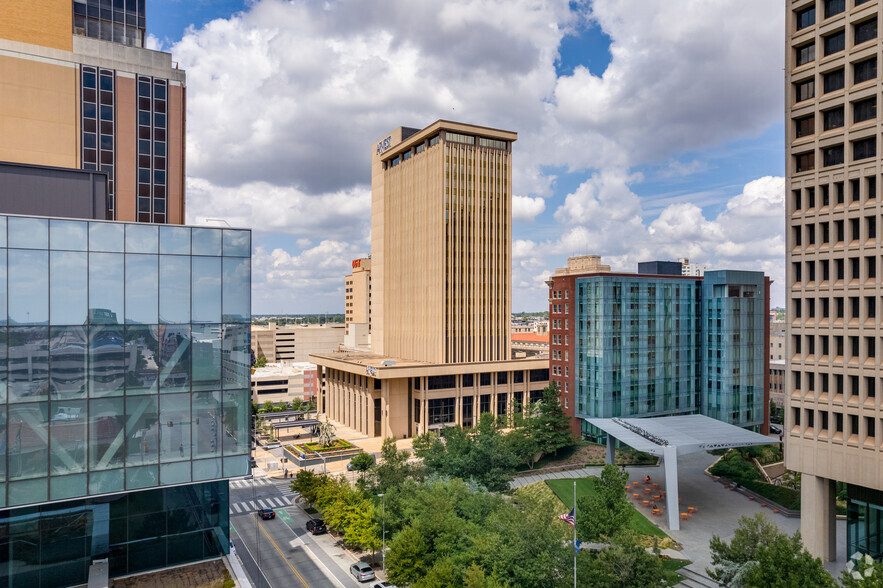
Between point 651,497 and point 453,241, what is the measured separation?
186 feet

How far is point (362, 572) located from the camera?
5109 centimetres

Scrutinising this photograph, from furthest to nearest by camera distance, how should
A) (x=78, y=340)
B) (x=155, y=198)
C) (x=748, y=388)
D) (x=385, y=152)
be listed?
(x=385, y=152) < (x=748, y=388) < (x=155, y=198) < (x=78, y=340)

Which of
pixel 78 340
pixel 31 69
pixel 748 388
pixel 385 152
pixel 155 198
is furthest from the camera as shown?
pixel 385 152

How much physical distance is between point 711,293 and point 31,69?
9093cm

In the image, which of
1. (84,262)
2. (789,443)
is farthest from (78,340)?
(789,443)

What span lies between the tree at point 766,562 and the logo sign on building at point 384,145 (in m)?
102

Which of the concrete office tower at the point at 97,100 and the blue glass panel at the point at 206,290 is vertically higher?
the concrete office tower at the point at 97,100

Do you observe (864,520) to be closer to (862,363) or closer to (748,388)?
(862,363)

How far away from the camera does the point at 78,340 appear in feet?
104

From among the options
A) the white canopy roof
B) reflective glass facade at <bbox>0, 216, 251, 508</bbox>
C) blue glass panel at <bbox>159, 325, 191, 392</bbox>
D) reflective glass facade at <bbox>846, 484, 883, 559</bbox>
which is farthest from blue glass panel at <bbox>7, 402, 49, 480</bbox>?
reflective glass facade at <bbox>846, 484, 883, 559</bbox>

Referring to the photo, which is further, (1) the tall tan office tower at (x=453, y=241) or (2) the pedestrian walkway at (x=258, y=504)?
(1) the tall tan office tower at (x=453, y=241)

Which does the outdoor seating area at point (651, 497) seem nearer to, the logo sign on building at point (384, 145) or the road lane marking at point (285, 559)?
the road lane marking at point (285, 559)

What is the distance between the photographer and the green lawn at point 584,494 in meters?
57.9

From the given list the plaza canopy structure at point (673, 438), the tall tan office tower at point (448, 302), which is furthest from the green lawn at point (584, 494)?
the tall tan office tower at point (448, 302)
